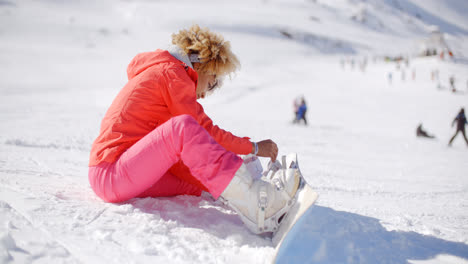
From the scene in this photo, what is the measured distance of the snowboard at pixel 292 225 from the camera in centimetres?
177

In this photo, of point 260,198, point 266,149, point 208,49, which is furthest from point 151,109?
point 260,198

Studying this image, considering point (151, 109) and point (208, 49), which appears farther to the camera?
point (208, 49)

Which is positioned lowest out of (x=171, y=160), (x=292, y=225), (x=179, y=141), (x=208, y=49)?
(x=292, y=225)

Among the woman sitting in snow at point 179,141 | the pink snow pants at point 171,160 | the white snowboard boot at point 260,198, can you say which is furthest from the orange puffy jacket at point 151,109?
the white snowboard boot at point 260,198

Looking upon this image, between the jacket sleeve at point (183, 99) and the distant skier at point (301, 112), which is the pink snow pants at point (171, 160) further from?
the distant skier at point (301, 112)

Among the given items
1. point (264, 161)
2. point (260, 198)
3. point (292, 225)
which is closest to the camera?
point (292, 225)

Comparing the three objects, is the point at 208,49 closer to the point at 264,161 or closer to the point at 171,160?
the point at 171,160

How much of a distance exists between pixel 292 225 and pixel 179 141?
32.0 inches

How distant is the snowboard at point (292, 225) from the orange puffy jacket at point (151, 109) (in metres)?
0.52

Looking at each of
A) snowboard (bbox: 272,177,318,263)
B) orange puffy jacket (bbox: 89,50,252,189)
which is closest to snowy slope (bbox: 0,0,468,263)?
snowboard (bbox: 272,177,318,263)

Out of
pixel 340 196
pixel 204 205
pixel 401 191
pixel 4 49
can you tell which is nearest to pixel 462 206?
pixel 401 191

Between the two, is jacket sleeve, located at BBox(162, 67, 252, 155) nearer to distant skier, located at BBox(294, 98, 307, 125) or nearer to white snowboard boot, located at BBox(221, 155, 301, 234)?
white snowboard boot, located at BBox(221, 155, 301, 234)

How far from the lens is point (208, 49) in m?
2.28

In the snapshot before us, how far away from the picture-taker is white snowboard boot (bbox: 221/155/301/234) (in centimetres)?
188
